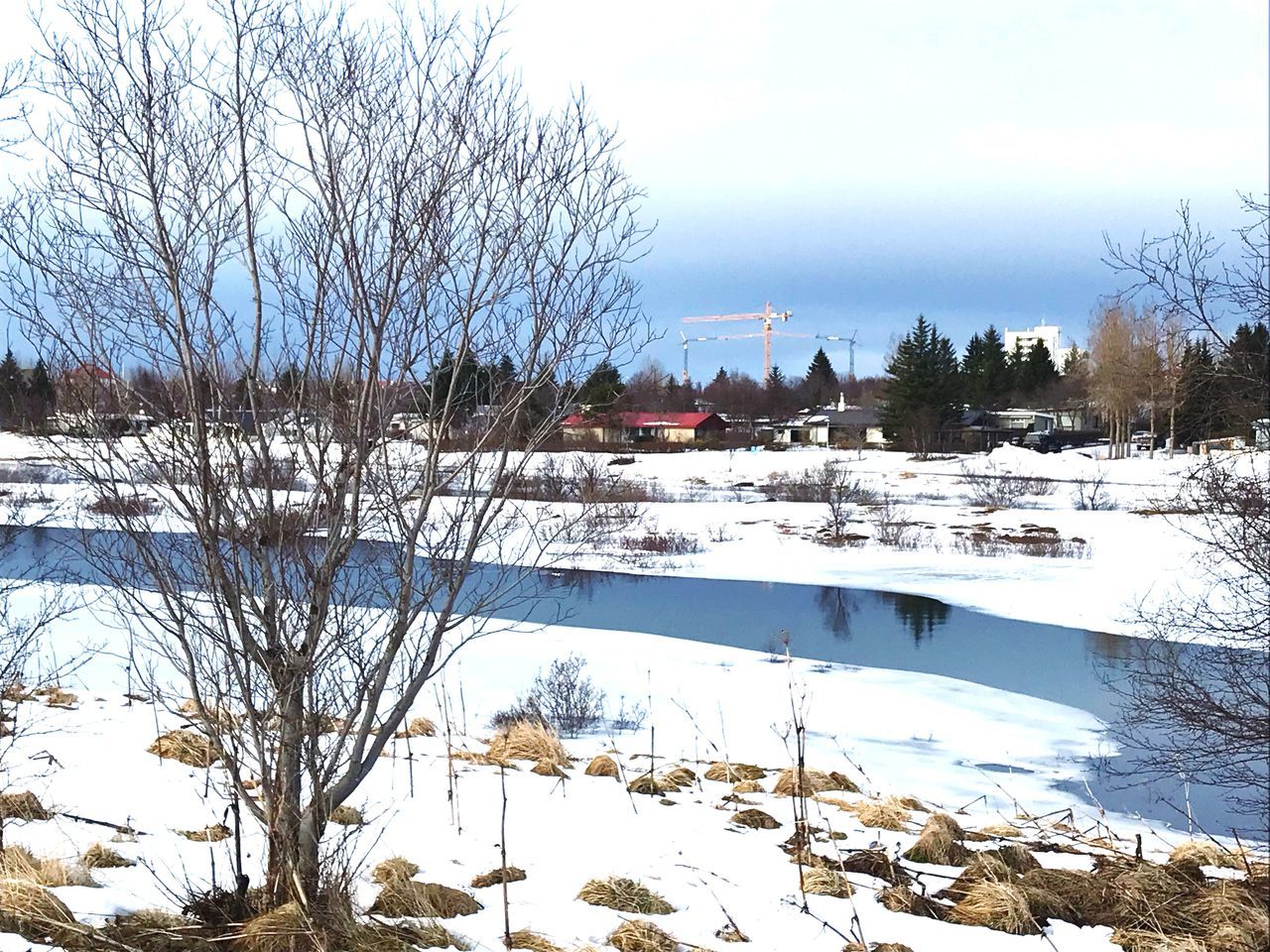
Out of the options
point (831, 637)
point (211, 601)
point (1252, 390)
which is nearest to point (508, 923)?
point (211, 601)

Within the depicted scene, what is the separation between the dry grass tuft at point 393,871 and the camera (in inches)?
222

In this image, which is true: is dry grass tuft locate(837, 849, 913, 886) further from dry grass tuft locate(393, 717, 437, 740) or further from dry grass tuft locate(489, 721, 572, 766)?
dry grass tuft locate(393, 717, 437, 740)

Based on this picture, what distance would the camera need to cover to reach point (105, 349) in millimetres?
4832

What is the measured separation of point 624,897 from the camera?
5660 millimetres

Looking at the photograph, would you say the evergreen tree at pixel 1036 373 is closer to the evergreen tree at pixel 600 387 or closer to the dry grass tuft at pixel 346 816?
the evergreen tree at pixel 600 387

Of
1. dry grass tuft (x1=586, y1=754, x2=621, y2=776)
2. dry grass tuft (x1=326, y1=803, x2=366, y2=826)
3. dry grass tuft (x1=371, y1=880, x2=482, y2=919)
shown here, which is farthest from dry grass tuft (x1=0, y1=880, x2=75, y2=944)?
dry grass tuft (x1=586, y1=754, x2=621, y2=776)

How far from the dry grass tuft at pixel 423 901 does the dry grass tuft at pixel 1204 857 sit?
4.26 m

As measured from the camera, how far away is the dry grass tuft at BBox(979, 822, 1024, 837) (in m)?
8.28

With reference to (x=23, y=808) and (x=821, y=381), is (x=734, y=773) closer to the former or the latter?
(x=23, y=808)

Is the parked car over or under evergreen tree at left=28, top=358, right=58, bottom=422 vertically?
under

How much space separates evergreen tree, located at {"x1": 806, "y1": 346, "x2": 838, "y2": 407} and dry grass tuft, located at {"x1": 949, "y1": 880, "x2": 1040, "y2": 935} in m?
86.8

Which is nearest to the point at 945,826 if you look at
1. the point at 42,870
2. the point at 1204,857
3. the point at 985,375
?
the point at 1204,857

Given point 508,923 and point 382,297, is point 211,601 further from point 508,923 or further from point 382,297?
point 508,923

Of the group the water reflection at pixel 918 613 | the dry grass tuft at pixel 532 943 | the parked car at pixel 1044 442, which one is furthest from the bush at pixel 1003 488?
the dry grass tuft at pixel 532 943
